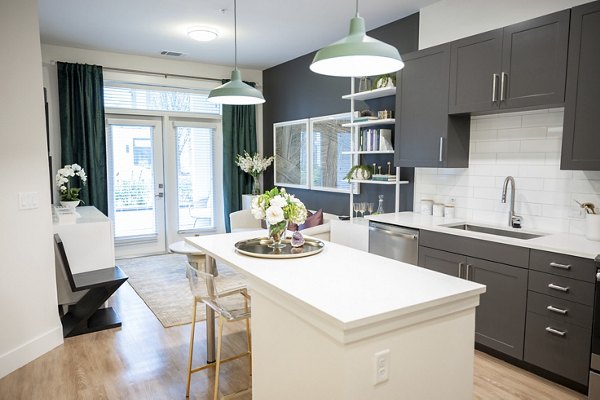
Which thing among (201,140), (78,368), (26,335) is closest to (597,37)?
(78,368)

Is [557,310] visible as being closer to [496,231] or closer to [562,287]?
[562,287]

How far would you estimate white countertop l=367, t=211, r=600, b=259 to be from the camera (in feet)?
8.64

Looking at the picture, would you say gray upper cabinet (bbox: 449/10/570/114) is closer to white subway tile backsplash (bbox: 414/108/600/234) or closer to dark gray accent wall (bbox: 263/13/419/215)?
white subway tile backsplash (bbox: 414/108/600/234)

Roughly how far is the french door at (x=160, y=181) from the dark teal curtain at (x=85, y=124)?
0.31m

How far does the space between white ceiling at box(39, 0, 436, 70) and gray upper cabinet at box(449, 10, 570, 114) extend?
3.39 ft

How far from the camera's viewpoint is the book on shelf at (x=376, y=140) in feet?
14.4

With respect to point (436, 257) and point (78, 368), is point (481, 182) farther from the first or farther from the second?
point (78, 368)

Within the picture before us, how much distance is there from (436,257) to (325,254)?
1.36 metres

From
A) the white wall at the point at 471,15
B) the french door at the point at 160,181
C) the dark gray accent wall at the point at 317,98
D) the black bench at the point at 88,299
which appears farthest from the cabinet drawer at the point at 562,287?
the french door at the point at 160,181

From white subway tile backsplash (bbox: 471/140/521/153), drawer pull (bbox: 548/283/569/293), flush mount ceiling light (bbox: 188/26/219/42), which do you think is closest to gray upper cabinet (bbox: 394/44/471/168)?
white subway tile backsplash (bbox: 471/140/521/153)

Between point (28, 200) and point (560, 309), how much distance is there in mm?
3727

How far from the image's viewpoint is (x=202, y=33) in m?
4.95

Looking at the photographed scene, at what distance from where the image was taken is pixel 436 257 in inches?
136

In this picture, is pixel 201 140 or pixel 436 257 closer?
pixel 436 257
